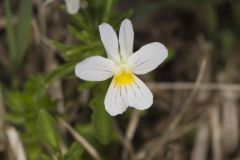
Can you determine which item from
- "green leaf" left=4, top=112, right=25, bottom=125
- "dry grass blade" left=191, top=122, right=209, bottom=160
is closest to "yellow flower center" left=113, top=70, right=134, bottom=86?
"green leaf" left=4, top=112, right=25, bottom=125

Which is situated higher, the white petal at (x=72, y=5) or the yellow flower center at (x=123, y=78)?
the white petal at (x=72, y=5)

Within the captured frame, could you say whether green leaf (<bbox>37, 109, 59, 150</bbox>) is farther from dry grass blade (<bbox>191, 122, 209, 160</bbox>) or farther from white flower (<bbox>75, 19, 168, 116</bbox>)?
dry grass blade (<bbox>191, 122, 209, 160</bbox>)

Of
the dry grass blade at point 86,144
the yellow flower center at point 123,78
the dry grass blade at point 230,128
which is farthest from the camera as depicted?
the dry grass blade at point 230,128

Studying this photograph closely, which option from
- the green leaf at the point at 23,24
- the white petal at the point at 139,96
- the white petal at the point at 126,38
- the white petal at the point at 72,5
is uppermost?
the green leaf at the point at 23,24

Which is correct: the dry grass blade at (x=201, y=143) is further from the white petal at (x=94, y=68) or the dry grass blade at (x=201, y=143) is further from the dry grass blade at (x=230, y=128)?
the white petal at (x=94, y=68)

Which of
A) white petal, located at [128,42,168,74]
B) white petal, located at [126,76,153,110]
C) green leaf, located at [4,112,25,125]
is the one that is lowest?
white petal, located at [126,76,153,110]

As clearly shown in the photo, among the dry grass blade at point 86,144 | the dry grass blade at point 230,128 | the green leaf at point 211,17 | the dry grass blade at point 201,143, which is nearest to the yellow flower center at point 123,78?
the dry grass blade at point 86,144

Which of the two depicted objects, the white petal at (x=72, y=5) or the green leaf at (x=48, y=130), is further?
the green leaf at (x=48, y=130)

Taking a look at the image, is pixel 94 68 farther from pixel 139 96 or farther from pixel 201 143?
pixel 201 143
